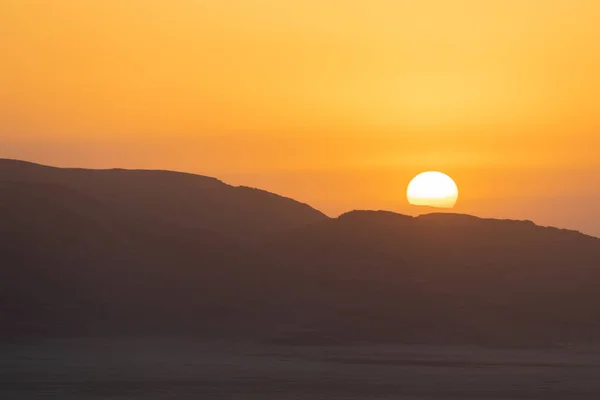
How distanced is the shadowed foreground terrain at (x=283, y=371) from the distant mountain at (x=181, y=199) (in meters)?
32.9

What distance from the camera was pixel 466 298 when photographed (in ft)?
325

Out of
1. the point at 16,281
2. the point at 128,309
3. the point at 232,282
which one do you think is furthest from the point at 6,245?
the point at 232,282

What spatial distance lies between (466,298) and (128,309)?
25456 millimetres

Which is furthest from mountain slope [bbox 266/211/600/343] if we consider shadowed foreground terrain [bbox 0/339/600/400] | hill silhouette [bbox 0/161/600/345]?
shadowed foreground terrain [bbox 0/339/600/400]

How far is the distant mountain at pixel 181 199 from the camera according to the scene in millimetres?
116188

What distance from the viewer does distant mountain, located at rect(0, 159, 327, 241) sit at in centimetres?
11619

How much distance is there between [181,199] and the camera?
398ft

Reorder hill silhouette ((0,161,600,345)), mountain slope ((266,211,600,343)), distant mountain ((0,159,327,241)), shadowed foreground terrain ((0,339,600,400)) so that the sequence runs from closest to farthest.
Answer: shadowed foreground terrain ((0,339,600,400)) < hill silhouette ((0,161,600,345)) < mountain slope ((266,211,600,343)) < distant mountain ((0,159,327,241))

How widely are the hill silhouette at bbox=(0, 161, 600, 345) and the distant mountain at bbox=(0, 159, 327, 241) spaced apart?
0.97ft

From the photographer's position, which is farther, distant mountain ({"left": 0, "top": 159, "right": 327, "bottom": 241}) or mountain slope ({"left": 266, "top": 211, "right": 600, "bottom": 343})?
distant mountain ({"left": 0, "top": 159, "right": 327, "bottom": 241})

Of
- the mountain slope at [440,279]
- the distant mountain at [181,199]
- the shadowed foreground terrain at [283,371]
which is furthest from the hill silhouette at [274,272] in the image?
the shadowed foreground terrain at [283,371]

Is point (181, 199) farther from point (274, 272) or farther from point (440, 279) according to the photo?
point (440, 279)

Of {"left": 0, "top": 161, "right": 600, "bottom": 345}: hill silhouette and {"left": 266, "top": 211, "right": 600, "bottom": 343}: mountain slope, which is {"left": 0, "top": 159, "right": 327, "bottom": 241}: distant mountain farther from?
{"left": 266, "top": 211, "right": 600, "bottom": 343}: mountain slope

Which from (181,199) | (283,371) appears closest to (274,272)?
(181,199)
